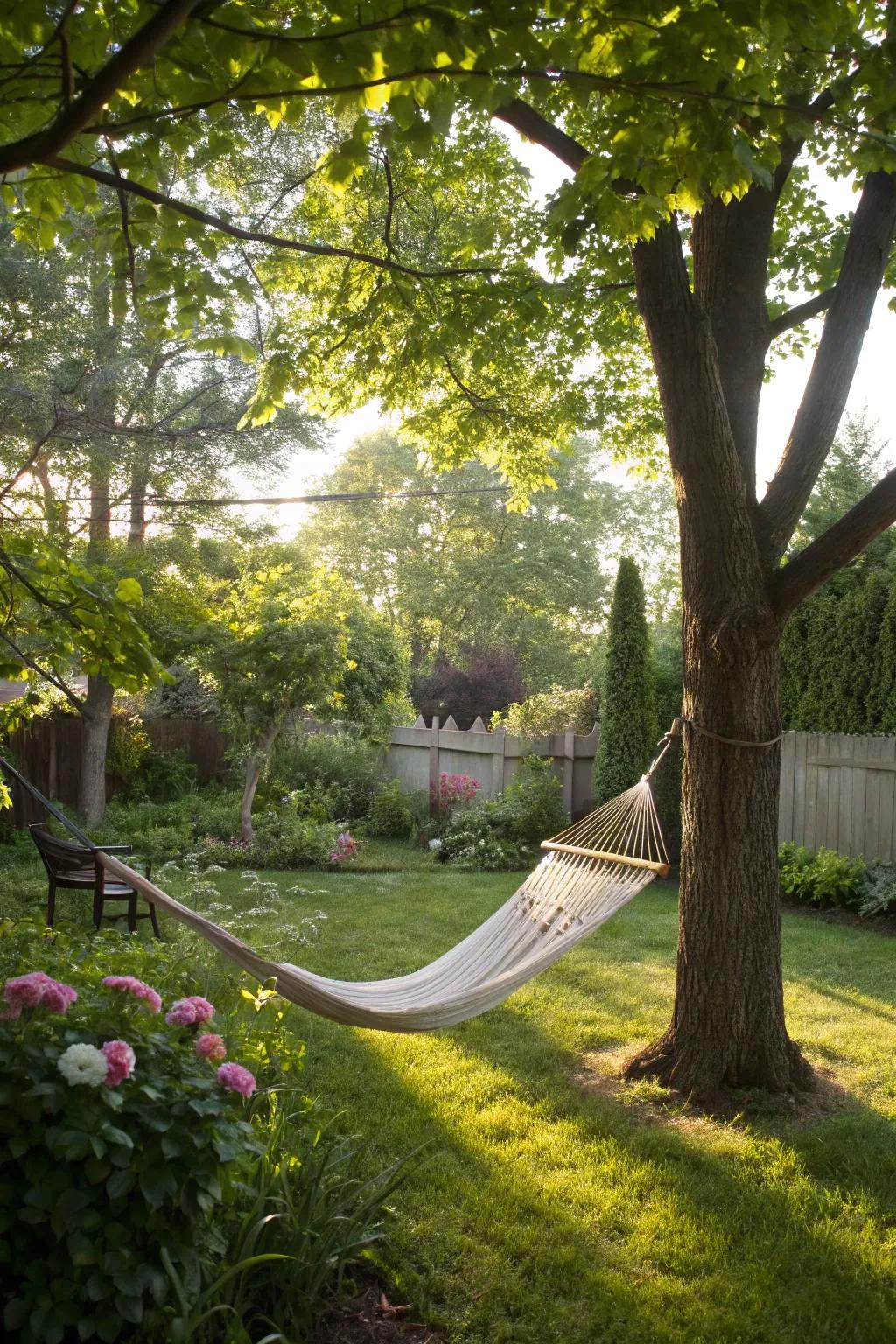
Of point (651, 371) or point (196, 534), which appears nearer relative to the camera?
point (651, 371)

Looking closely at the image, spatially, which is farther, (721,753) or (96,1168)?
(721,753)

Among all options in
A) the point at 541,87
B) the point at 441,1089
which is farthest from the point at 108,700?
the point at 541,87

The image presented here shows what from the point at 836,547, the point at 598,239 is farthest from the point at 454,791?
the point at 836,547

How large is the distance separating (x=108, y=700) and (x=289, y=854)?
2.74 m

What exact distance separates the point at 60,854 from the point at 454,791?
16.9ft

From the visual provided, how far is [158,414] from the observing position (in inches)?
365

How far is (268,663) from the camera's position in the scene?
8414mm

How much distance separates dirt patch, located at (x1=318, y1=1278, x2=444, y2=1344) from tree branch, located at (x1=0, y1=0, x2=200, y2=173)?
2230mm

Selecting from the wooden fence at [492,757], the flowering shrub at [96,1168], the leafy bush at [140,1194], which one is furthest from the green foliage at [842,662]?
the flowering shrub at [96,1168]

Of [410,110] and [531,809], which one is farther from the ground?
[410,110]

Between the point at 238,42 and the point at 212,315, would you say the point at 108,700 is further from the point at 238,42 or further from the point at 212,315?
the point at 238,42

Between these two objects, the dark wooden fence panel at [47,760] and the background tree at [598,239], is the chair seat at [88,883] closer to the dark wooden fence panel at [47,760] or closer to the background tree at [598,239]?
the background tree at [598,239]

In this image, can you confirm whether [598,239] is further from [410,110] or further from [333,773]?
[333,773]

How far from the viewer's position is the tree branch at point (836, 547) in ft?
10.5
